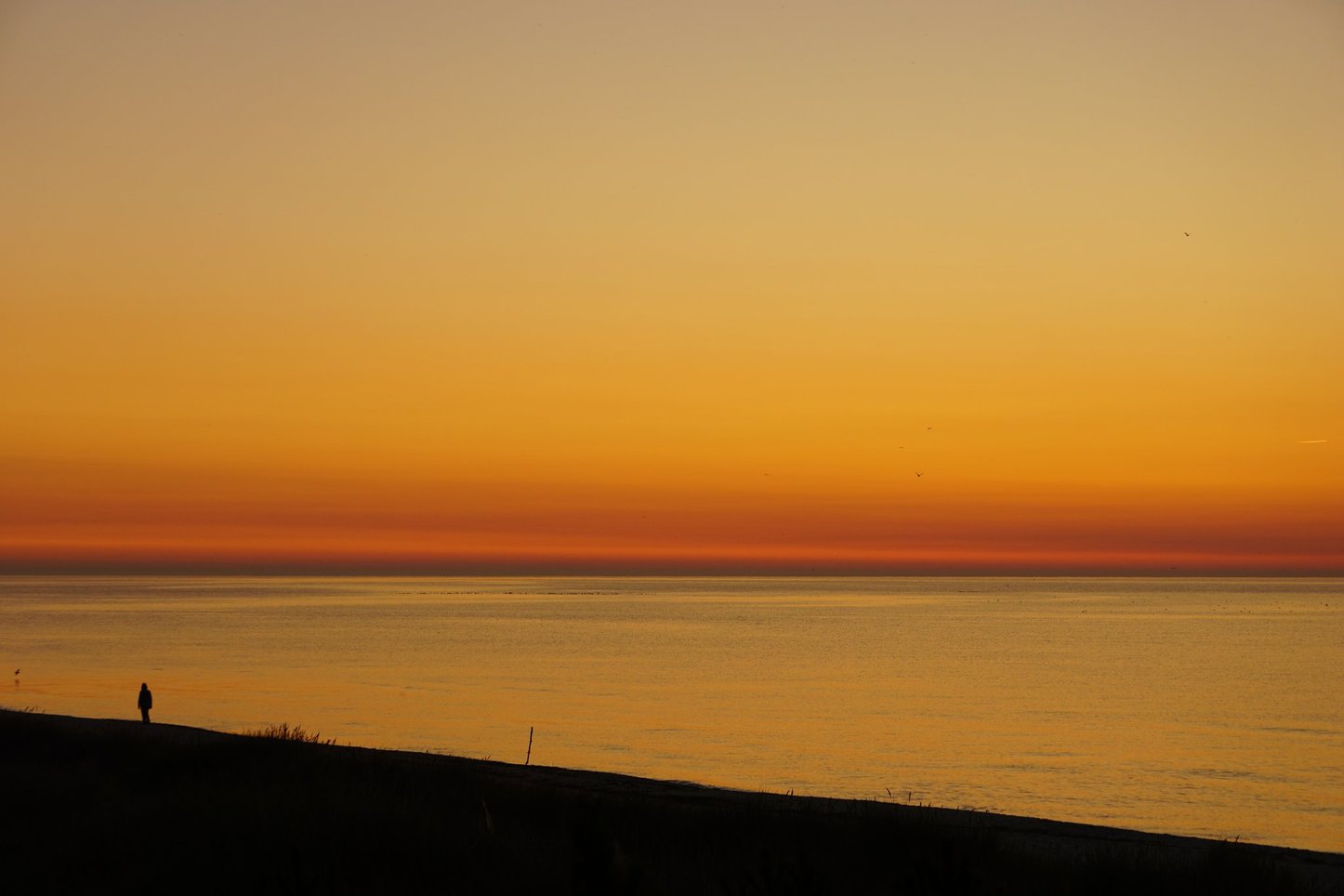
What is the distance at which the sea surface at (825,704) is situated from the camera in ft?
122

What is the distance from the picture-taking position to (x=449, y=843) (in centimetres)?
1402

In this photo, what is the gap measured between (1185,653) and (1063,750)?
61.2 meters

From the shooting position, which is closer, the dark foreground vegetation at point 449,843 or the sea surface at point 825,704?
the dark foreground vegetation at point 449,843

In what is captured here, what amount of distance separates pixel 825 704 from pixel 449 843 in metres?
47.5

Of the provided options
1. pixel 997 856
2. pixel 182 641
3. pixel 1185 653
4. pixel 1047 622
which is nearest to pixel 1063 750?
pixel 997 856

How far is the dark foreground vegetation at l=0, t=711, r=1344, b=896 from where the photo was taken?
1274 centimetres

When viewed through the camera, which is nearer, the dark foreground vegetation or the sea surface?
the dark foreground vegetation

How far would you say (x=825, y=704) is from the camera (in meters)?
59.8

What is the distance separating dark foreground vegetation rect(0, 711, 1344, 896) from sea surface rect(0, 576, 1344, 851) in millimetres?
14553

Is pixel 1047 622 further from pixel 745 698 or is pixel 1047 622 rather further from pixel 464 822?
pixel 464 822

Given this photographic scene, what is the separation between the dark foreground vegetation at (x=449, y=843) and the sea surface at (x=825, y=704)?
47.7 feet

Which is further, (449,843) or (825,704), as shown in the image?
(825,704)

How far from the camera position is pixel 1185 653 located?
10044cm

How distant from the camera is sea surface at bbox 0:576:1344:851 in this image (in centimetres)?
3731
